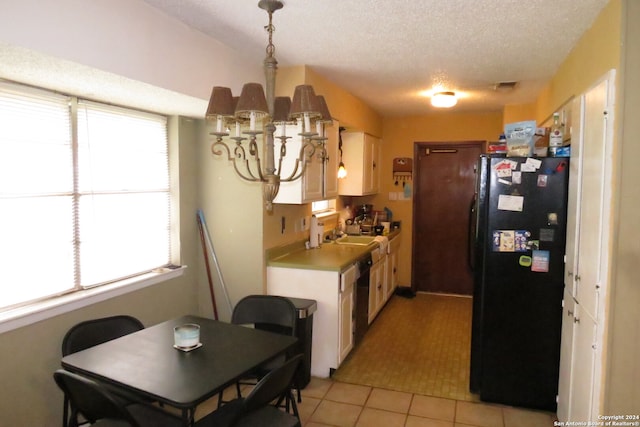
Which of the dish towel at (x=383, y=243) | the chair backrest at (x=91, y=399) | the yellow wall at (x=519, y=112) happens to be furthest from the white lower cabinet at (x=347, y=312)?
the yellow wall at (x=519, y=112)

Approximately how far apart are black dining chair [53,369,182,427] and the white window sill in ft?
2.05

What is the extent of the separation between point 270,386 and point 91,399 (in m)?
0.72

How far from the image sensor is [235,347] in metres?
2.21

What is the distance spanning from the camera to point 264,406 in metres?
2.10

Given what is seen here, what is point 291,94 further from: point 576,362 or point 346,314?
point 576,362

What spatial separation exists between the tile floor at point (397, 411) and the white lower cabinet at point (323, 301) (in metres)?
0.25

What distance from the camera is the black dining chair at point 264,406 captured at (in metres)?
1.84

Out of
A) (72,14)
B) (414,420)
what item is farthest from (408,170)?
(72,14)

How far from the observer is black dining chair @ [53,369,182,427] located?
1741 mm

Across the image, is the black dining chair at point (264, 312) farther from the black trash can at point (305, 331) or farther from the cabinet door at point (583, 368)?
the cabinet door at point (583, 368)

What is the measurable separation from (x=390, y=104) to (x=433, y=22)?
8.49 feet

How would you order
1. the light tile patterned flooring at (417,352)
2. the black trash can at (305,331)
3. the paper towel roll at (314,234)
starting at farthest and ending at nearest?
the paper towel roll at (314,234), the light tile patterned flooring at (417,352), the black trash can at (305,331)

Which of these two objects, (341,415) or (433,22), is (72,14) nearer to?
(433,22)

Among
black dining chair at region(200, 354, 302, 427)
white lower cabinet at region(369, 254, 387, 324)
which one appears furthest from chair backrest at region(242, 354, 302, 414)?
white lower cabinet at region(369, 254, 387, 324)
